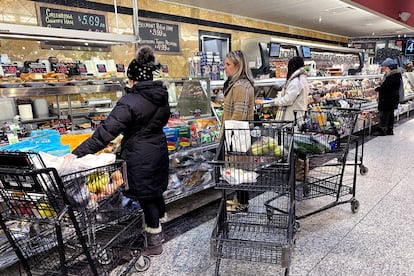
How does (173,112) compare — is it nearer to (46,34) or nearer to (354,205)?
(46,34)

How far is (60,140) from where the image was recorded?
2449 millimetres

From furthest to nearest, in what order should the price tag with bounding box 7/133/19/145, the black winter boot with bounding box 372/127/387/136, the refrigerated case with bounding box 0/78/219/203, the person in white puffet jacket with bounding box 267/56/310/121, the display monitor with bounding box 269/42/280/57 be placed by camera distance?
the black winter boot with bounding box 372/127/387/136 < the display monitor with bounding box 269/42/280/57 < the person in white puffet jacket with bounding box 267/56/310/121 < the refrigerated case with bounding box 0/78/219/203 < the price tag with bounding box 7/133/19/145

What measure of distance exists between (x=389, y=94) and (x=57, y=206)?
24.3 feet

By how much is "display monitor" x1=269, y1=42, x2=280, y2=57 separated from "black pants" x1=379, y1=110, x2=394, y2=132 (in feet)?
11.1

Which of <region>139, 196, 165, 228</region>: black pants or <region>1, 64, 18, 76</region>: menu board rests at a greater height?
<region>1, 64, 18, 76</region>: menu board

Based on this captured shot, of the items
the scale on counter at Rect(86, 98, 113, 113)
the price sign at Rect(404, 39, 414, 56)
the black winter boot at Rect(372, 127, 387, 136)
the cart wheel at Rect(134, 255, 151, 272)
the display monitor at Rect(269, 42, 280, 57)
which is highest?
the price sign at Rect(404, 39, 414, 56)

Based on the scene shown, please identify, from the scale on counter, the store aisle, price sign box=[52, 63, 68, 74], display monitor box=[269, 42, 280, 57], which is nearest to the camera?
the store aisle

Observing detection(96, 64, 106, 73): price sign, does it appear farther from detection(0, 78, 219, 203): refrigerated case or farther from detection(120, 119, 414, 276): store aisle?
detection(120, 119, 414, 276): store aisle

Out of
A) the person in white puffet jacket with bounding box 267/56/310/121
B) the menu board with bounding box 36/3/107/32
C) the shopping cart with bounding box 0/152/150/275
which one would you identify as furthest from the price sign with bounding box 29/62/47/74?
the person in white puffet jacket with bounding box 267/56/310/121

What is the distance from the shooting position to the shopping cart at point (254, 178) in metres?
2.11

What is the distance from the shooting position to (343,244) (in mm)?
2771

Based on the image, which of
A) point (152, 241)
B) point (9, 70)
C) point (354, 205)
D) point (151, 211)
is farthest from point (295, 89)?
point (9, 70)

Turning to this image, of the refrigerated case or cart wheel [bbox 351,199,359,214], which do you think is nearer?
the refrigerated case

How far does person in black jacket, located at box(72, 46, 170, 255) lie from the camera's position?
2227mm
